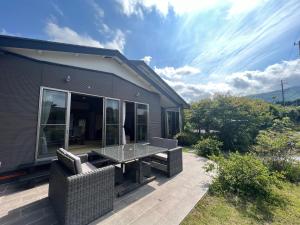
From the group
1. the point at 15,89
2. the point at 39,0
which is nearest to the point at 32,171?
the point at 15,89

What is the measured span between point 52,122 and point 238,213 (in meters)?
5.10

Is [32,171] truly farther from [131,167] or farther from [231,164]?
[231,164]

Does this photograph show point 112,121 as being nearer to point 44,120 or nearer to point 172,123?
point 44,120

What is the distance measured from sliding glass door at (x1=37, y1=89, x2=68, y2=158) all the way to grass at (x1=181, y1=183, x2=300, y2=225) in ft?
13.3

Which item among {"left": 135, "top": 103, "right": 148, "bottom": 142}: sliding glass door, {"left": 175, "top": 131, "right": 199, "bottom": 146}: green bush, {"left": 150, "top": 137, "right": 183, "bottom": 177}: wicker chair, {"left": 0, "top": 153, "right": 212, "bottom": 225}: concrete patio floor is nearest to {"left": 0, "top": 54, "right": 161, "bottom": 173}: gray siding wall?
{"left": 0, "top": 153, "right": 212, "bottom": 225}: concrete patio floor

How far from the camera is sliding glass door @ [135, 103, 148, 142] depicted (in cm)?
718

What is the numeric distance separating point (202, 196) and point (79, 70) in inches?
209

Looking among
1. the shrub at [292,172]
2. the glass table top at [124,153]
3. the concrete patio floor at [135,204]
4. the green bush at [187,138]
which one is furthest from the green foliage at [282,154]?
the green bush at [187,138]

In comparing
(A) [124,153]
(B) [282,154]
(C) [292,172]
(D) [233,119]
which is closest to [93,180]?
(A) [124,153]

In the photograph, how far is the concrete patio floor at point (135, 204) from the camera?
232 cm

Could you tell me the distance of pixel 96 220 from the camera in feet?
7.55

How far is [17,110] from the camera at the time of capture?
145 inches

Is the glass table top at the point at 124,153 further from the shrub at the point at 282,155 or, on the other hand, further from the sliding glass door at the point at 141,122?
the shrub at the point at 282,155

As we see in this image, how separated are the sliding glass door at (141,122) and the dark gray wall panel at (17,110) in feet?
13.7
